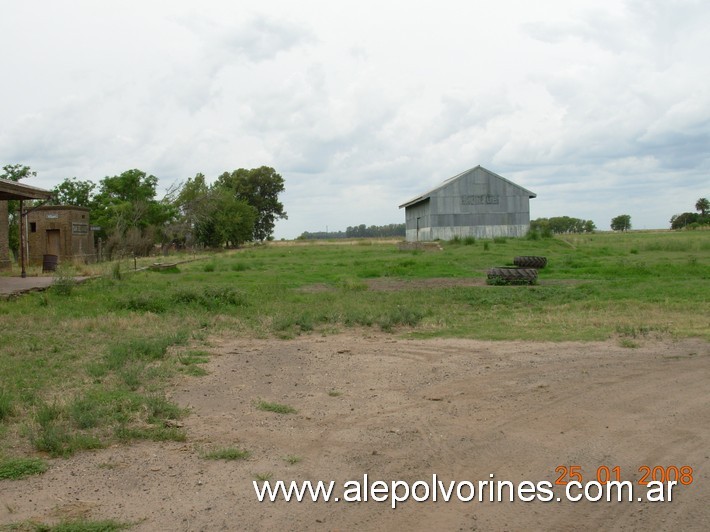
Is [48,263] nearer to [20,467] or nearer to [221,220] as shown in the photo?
[20,467]

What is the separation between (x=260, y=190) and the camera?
90.8 m

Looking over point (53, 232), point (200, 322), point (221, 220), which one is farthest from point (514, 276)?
point (221, 220)

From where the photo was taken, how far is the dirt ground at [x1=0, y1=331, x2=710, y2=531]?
5.03 meters

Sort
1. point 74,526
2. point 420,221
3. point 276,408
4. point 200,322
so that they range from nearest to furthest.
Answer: point 74,526 → point 276,408 → point 200,322 → point 420,221

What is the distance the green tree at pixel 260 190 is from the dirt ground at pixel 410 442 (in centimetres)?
8010

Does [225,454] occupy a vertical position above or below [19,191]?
below

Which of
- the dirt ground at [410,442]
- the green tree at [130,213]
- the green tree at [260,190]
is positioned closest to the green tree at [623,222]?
the green tree at [260,190]

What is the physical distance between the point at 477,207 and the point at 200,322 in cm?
4399

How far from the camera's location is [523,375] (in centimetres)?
924

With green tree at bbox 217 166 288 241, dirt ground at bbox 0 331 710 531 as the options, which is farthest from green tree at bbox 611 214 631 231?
dirt ground at bbox 0 331 710 531

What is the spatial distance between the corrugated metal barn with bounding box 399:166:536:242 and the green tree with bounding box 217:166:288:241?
123ft

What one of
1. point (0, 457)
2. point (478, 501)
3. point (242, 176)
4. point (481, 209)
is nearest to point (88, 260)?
point (481, 209)

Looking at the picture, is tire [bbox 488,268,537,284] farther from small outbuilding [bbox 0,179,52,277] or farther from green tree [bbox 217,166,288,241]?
green tree [bbox 217,166,288,241]

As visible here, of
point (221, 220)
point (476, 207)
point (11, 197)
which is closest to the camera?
point (11, 197)
